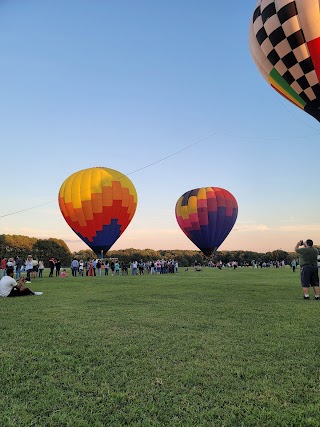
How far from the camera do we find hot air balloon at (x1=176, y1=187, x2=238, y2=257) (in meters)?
36.8

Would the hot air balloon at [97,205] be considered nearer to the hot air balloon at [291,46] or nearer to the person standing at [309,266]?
the hot air balloon at [291,46]

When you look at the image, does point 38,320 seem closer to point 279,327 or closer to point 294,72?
point 279,327

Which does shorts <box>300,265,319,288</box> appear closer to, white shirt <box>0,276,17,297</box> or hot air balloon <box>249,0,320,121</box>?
white shirt <box>0,276,17,297</box>

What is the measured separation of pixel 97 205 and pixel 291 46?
64.0 ft

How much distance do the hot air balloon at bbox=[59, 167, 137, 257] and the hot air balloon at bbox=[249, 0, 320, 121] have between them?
56.4 ft

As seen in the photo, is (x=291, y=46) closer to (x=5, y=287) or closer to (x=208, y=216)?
(x=5, y=287)

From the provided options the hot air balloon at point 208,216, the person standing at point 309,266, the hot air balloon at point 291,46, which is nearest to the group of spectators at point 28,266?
the person standing at point 309,266

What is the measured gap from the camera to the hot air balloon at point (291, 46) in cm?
1459

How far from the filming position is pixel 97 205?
29.9m

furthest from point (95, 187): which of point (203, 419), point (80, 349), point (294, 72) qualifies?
point (203, 419)

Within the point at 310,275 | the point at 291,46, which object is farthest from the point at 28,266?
the point at 291,46

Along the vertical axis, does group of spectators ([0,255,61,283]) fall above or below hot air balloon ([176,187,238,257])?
below

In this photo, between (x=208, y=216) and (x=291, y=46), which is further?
(x=208, y=216)

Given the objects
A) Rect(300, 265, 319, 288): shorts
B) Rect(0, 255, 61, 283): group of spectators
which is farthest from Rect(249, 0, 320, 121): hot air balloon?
Rect(0, 255, 61, 283): group of spectators
